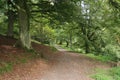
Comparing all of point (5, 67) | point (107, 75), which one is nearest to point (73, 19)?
point (107, 75)

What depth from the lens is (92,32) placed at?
26781mm

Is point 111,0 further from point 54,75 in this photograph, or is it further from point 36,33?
point 36,33

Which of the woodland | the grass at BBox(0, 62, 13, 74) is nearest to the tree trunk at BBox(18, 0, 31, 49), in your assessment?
the woodland

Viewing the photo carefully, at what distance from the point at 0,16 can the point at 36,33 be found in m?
25.7

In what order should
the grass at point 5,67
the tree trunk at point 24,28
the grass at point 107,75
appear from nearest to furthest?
the grass at point 5,67
the grass at point 107,75
the tree trunk at point 24,28

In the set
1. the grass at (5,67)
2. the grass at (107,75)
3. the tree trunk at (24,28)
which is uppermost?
the tree trunk at (24,28)

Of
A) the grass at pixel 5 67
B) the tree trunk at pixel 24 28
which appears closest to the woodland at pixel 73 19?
the tree trunk at pixel 24 28

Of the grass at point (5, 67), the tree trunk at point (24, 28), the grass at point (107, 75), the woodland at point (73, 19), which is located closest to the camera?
the grass at point (5, 67)

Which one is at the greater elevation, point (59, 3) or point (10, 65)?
point (59, 3)

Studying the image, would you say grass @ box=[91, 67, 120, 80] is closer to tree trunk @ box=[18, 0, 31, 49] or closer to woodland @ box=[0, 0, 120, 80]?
woodland @ box=[0, 0, 120, 80]

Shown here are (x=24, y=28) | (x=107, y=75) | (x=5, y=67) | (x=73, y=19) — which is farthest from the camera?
(x=73, y=19)

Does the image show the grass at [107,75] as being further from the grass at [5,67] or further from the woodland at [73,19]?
the grass at [5,67]

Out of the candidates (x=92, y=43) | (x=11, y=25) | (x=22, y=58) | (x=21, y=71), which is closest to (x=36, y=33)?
(x=92, y=43)

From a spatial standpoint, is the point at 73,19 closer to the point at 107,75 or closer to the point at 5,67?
the point at 107,75
